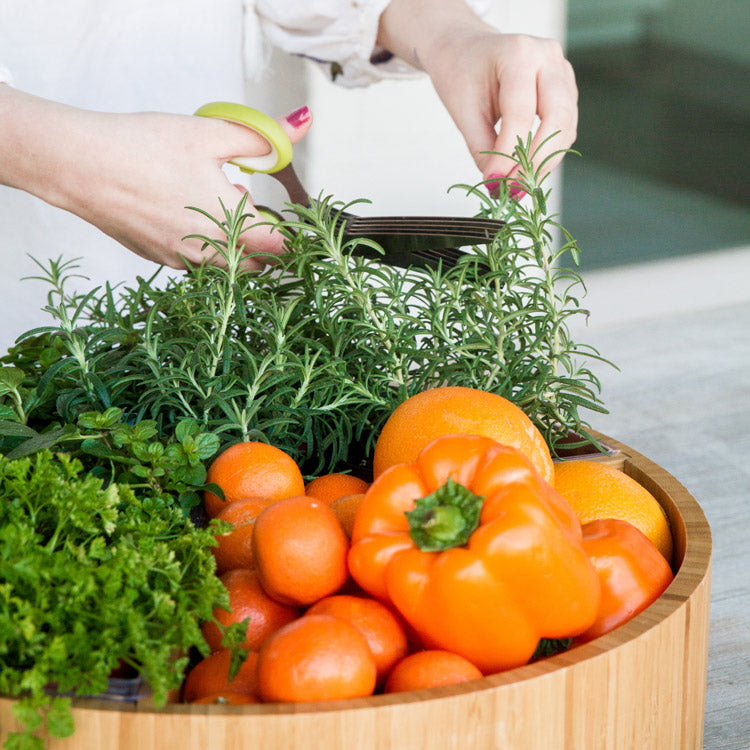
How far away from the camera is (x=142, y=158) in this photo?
1.09 meters

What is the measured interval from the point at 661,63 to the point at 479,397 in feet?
9.30

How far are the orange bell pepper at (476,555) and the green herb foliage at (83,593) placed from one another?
119 mm

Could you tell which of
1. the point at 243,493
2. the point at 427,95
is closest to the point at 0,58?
the point at 243,493

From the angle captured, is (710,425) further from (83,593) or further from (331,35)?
(83,593)

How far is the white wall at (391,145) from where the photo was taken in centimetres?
262

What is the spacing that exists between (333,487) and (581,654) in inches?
11.1

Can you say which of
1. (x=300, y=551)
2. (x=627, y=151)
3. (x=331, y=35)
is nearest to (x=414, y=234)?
(x=300, y=551)

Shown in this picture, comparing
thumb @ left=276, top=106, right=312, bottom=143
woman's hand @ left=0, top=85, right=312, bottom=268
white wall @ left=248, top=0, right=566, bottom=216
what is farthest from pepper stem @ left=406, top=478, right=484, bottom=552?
white wall @ left=248, top=0, right=566, bottom=216

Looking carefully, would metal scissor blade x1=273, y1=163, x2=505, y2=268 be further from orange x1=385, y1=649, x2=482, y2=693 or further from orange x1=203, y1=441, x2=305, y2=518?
orange x1=385, y1=649, x2=482, y2=693

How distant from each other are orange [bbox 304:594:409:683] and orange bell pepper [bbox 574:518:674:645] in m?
0.14

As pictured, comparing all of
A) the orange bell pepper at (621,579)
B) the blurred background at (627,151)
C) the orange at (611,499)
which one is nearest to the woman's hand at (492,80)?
the orange at (611,499)

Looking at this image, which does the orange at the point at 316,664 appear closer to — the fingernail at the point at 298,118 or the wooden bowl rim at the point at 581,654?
the wooden bowl rim at the point at 581,654

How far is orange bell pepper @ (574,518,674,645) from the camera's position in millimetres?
676

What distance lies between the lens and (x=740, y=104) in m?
3.53
